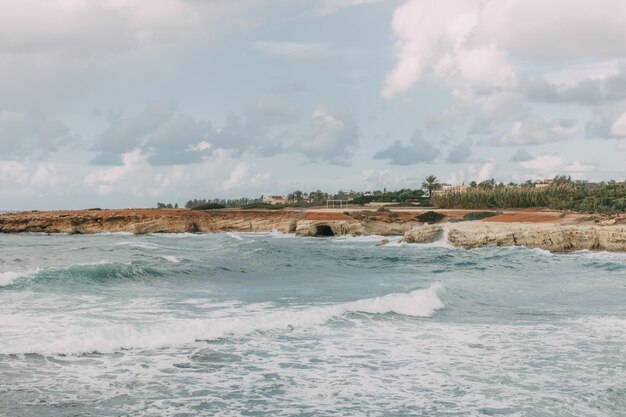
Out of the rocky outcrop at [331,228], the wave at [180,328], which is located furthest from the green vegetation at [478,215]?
the wave at [180,328]

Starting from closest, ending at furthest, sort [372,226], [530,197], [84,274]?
[84,274] → [372,226] → [530,197]

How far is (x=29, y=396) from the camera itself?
324 inches

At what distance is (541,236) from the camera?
3281 cm

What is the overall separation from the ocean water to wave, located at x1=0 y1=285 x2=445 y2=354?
5 cm

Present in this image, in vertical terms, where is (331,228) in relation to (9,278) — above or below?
above

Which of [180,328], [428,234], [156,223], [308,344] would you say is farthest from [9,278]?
[156,223]

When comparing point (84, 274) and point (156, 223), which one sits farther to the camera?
point (156, 223)

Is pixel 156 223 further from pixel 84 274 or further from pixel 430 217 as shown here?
pixel 84 274

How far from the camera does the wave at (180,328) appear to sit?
1102 cm

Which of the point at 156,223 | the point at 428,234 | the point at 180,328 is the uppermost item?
the point at 156,223

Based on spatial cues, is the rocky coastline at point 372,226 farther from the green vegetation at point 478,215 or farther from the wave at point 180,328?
the wave at point 180,328

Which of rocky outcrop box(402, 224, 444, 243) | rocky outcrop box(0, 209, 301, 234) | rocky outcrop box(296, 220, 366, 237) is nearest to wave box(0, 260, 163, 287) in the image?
rocky outcrop box(402, 224, 444, 243)

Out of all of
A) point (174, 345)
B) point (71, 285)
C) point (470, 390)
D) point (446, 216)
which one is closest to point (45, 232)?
point (446, 216)

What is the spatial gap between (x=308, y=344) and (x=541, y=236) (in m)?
24.2
